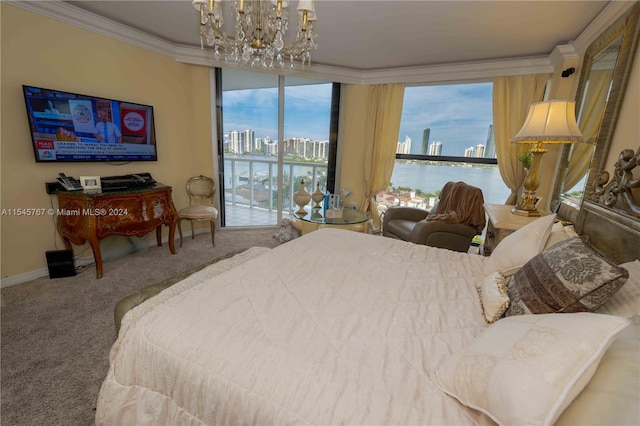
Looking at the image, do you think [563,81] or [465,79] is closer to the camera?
[563,81]

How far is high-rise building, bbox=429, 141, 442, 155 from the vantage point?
4.04 metres

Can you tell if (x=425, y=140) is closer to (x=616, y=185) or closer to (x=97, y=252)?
(x=616, y=185)

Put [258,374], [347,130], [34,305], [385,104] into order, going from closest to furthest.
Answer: [258,374] < [34,305] < [385,104] < [347,130]

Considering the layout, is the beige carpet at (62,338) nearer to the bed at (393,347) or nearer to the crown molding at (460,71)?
the bed at (393,347)

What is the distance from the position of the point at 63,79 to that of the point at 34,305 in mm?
2038

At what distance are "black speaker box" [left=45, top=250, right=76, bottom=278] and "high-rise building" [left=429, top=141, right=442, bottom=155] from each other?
178 inches

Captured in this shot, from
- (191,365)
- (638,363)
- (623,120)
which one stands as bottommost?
(191,365)

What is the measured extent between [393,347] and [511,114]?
3.70 metres

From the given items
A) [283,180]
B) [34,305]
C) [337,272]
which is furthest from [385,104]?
[34,305]

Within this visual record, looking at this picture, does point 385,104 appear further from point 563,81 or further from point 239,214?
point 239,214

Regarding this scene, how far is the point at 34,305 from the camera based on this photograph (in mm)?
2178

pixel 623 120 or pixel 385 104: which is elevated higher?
pixel 385 104

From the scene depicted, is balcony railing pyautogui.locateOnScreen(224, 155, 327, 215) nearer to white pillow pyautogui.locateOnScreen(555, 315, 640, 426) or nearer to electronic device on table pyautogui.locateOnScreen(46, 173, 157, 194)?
electronic device on table pyautogui.locateOnScreen(46, 173, 157, 194)

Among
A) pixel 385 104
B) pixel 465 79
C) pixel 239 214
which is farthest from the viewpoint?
pixel 239 214
